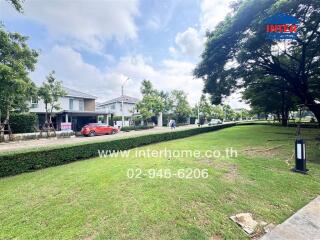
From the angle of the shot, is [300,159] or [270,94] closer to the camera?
[300,159]

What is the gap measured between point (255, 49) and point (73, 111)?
75.9 feet

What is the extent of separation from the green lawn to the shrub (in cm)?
1816

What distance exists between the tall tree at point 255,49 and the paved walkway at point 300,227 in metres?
9.10

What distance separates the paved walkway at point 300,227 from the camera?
11.1 feet

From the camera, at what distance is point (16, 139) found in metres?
18.4

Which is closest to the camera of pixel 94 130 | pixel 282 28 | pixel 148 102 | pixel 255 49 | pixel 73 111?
pixel 282 28

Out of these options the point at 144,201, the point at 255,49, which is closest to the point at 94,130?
the point at 255,49

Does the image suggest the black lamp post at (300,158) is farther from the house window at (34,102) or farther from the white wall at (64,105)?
the white wall at (64,105)

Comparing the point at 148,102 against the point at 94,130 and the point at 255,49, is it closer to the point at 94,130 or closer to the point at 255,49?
the point at 94,130

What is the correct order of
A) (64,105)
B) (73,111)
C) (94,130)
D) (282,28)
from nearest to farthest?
(282,28) < (94,130) < (73,111) < (64,105)

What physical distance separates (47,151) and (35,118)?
18300 millimetres

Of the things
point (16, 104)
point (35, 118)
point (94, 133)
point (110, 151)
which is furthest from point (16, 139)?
point (110, 151)

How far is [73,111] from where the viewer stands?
86.4 feet

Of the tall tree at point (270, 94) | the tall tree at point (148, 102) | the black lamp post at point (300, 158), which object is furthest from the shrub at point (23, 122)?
the tall tree at point (270, 94)
